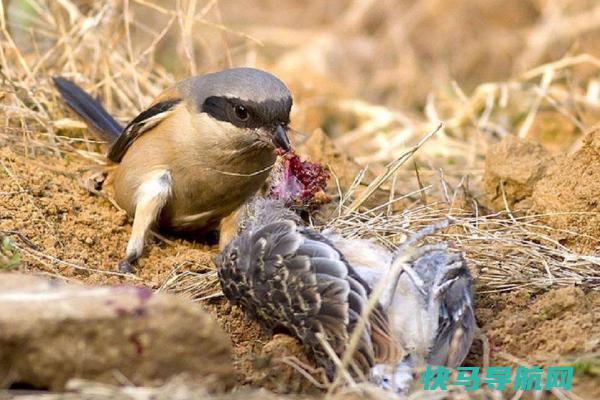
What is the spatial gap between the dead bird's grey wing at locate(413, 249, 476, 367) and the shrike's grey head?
1.16m

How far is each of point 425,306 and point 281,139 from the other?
4.43 feet

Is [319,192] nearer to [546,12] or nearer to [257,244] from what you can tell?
[257,244]

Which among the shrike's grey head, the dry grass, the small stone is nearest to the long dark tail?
the dry grass

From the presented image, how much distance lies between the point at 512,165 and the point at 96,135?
7.65ft

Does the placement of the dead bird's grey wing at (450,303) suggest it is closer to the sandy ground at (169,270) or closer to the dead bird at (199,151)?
the sandy ground at (169,270)

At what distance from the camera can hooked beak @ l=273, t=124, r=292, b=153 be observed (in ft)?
15.5

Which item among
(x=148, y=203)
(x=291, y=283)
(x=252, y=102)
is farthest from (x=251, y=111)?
(x=291, y=283)

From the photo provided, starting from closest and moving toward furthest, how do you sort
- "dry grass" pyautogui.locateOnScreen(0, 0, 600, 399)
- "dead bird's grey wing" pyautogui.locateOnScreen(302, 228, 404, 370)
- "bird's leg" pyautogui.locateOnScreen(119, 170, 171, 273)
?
1. "dead bird's grey wing" pyautogui.locateOnScreen(302, 228, 404, 370)
2. "dry grass" pyautogui.locateOnScreen(0, 0, 600, 399)
3. "bird's leg" pyautogui.locateOnScreen(119, 170, 171, 273)

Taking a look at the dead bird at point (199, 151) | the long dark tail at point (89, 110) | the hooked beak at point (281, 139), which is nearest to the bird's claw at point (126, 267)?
the dead bird at point (199, 151)

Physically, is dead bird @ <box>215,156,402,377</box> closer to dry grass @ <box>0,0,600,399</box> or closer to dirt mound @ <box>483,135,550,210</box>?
dry grass @ <box>0,0,600,399</box>

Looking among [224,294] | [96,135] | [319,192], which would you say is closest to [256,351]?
[224,294]

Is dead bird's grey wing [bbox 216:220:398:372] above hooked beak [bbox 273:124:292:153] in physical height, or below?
below

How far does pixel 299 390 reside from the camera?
357 cm

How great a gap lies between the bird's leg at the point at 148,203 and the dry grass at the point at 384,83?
0.58 metres
